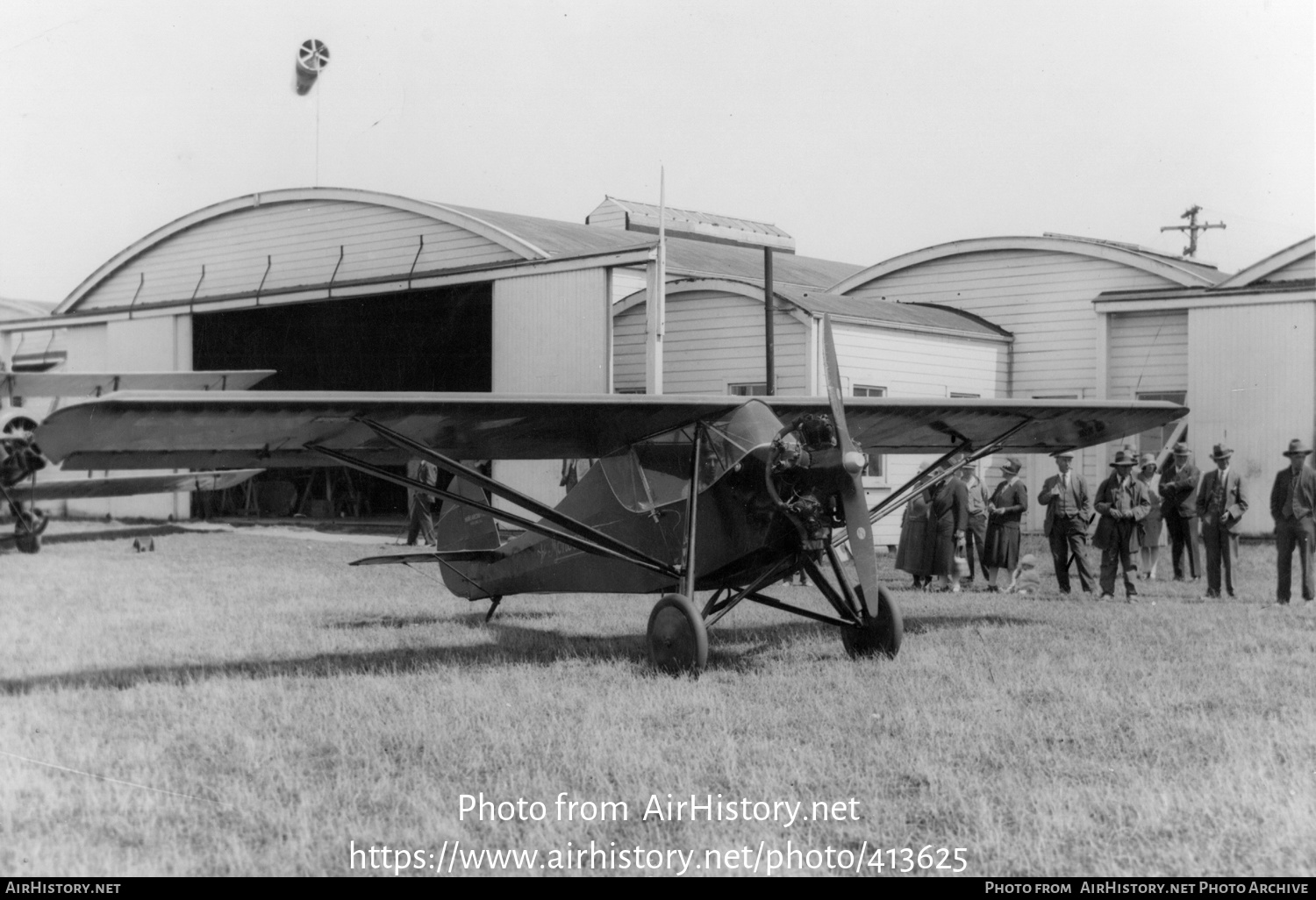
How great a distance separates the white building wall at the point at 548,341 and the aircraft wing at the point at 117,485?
548cm

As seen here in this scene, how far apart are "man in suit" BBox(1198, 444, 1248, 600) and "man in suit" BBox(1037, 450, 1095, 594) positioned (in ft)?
4.42

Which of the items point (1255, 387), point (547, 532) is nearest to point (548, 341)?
point (1255, 387)

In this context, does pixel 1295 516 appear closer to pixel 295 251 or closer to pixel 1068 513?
pixel 1068 513

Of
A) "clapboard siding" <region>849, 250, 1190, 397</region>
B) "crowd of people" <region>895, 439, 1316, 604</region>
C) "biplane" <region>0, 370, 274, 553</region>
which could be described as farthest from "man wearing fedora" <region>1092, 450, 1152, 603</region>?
"biplane" <region>0, 370, 274, 553</region>

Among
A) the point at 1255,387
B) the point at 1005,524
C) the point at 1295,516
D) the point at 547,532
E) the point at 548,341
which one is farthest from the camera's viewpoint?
the point at 548,341

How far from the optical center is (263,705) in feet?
28.2

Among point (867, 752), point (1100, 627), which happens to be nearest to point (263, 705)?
point (867, 752)

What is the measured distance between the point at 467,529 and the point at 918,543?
6.33 meters

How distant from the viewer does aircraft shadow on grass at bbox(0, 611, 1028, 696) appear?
9852 millimetres

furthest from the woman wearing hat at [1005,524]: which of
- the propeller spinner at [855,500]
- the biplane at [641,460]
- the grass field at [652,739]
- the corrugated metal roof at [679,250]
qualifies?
the corrugated metal roof at [679,250]

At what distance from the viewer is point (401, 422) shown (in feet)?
32.1

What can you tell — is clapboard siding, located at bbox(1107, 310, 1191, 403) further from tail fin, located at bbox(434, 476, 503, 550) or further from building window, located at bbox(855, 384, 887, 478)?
tail fin, located at bbox(434, 476, 503, 550)

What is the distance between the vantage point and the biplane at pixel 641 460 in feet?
29.7

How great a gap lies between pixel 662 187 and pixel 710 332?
159 inches
